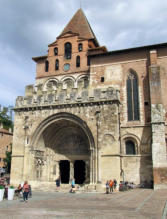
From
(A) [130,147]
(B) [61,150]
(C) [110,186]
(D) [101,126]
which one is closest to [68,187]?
(B) [61,150]

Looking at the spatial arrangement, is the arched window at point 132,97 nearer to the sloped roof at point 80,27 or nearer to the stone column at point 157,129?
the stone column at point 157,129

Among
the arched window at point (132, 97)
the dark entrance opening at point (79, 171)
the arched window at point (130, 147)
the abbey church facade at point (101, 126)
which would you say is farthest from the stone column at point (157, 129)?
the dark entrance opening at point (79, 171)

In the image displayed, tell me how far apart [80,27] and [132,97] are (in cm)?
1244

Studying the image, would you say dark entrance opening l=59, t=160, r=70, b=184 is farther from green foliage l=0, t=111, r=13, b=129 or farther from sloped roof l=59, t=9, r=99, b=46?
green foliage l=0, t=111, r=13, b=129

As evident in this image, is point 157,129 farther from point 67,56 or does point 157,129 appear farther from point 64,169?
point 67,56

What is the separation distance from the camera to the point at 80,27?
2969 cm

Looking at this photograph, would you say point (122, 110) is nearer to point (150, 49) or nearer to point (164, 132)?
point (164, 132)

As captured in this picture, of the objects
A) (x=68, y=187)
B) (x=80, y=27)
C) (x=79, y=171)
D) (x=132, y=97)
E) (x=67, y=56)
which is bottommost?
(x=68, y=187)

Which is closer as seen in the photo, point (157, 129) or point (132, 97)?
point (157, 129)

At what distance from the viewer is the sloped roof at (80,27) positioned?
93.5 ft

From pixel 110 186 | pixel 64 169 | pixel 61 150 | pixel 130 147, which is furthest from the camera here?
pixel 64 169

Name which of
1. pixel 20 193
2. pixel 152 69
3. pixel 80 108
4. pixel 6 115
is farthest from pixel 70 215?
pixel 6 115

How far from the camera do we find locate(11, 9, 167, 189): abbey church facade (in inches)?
750

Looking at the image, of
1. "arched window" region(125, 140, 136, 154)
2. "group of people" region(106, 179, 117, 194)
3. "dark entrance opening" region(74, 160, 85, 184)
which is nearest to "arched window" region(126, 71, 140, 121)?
"arched window" region(125, 140, 136, 154)
